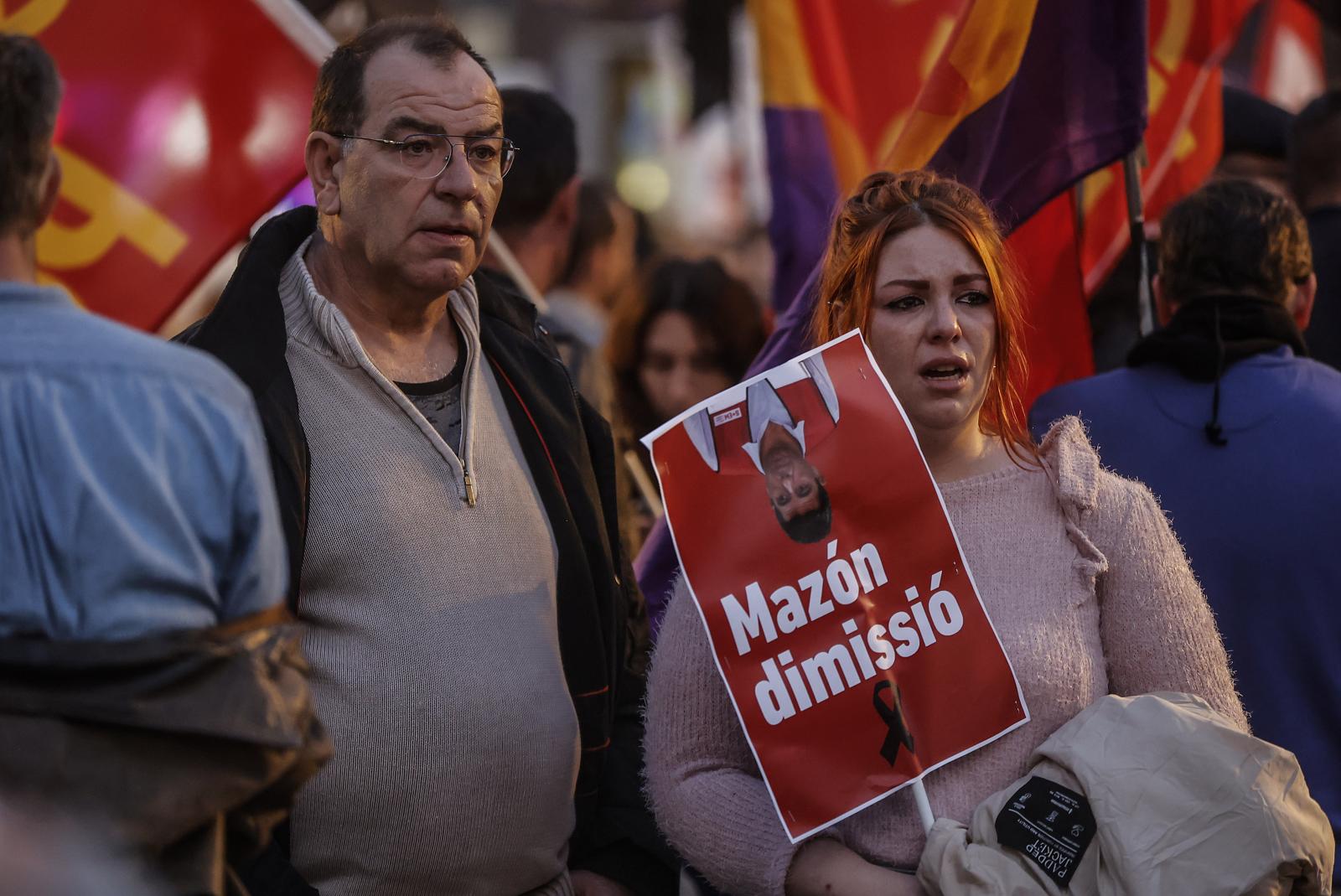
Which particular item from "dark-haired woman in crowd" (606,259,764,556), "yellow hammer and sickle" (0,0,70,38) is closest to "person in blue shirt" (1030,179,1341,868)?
"dark-haired woman in crowd" (606,259,764,556)

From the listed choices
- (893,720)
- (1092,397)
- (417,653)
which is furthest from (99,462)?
(1092,397)

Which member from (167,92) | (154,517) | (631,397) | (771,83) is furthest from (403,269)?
(771,83)

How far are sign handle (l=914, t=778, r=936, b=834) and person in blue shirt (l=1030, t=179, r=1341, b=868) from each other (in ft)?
3.78

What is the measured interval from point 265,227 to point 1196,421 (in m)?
2.03

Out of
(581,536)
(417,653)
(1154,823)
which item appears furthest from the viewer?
(581,536)

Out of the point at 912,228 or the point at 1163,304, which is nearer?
the point at 912,228

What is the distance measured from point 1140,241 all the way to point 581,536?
2.02m

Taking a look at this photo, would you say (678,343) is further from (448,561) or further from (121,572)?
(121,572)

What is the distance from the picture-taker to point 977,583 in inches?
100

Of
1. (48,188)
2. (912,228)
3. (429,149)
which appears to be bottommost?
(912,228)

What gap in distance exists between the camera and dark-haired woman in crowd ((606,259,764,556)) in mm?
5062

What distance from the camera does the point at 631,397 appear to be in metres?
5.12

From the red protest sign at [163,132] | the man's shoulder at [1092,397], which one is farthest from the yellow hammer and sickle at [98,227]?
the man's shoulder at [1092,397]

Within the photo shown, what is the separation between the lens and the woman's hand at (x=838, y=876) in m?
2.33
